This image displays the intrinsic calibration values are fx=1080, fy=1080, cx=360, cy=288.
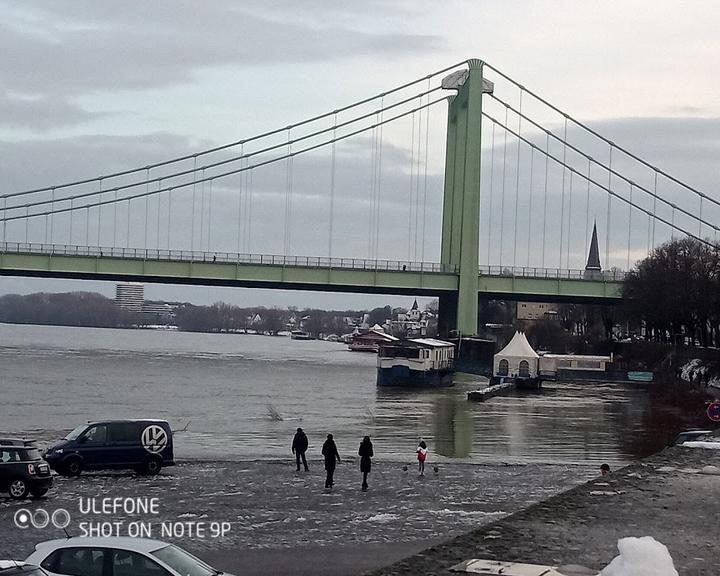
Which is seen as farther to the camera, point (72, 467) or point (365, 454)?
point (72, 467)

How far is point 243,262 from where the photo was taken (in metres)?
83.7

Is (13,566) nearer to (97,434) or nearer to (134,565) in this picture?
(134,565)

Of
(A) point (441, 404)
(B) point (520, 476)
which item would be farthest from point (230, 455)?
(A) point (441, 404)

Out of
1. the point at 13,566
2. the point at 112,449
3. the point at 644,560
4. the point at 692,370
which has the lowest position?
the point at 112,449

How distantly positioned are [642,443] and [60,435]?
755 inches

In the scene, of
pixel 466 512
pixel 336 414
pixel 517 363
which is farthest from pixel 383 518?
pixel 517 363

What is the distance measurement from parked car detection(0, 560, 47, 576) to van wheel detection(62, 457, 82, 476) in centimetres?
1425

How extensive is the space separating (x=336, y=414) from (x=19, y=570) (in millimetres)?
38088

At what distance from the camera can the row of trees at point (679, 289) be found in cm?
7612

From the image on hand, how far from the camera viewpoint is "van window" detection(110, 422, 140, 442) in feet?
79.8

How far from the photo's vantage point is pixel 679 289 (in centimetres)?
7756

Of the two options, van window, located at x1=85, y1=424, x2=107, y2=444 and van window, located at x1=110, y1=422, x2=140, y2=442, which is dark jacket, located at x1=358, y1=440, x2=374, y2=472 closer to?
van window, located at x1=110, y1=422, x2=140, y2=442

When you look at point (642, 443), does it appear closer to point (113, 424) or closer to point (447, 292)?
point (113, 424)

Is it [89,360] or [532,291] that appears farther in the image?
[89,360]
